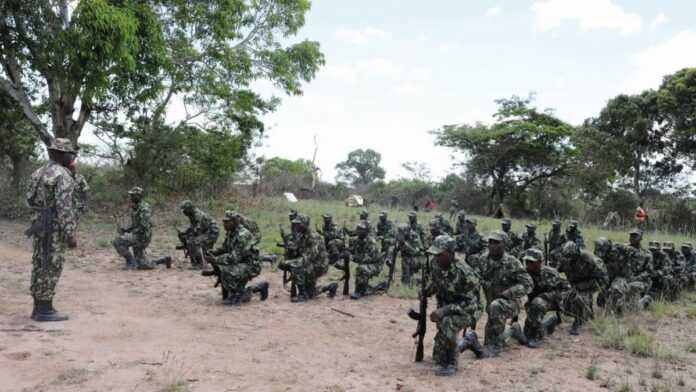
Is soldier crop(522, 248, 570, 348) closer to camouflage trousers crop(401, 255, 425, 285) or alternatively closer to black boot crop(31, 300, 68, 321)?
camouflage trousers crop(401, 255, 425, 285)

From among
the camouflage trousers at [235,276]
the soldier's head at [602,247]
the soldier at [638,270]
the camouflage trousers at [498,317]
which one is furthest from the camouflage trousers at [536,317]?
the camouflage trousers at [235,276]

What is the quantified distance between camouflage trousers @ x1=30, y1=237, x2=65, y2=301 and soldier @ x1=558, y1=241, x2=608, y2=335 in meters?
7.21

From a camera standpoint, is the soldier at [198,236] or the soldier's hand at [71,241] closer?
the soldier's hand at [71,241]

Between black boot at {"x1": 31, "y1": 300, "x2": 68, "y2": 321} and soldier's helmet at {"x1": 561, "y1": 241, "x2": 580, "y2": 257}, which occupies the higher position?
soldier's helmet at {"x1": 561, "y1": 241, "x2": 580, "y2": 257}

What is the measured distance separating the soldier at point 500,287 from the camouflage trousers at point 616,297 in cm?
269

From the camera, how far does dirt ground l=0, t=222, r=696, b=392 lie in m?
5.28

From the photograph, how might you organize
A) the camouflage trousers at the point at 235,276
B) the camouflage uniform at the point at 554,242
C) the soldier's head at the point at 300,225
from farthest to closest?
the camouflage uniform at the point at 554,242, the soldier's head at the point at 300,225, the camouflage trousers at the point at 235,276

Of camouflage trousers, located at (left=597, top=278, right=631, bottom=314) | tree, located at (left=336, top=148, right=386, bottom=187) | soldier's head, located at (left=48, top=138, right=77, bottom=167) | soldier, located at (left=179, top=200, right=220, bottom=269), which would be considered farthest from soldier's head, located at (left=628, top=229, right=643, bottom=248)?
tree, located at (left=336, top=148, right=386, bottom=187)

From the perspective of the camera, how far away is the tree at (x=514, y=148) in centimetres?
2981

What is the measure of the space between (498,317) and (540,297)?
1202 mm

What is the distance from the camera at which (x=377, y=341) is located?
23.7ft

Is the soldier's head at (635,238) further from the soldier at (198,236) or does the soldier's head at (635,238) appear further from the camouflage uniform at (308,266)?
the soldier at (198,236)

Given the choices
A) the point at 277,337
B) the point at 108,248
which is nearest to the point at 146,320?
the point at 277,337

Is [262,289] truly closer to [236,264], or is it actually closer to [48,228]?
[236,264]
